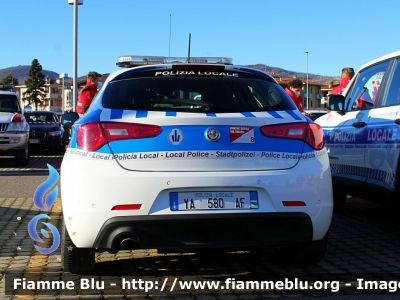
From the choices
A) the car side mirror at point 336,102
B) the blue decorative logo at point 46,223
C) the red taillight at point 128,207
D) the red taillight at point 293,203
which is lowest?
the blue decorative logo at point 46,223

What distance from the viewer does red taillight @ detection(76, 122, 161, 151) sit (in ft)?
14.8

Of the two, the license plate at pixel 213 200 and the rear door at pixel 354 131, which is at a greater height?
the rear door at pixel 354 131

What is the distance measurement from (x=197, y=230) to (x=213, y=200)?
226 millimetres

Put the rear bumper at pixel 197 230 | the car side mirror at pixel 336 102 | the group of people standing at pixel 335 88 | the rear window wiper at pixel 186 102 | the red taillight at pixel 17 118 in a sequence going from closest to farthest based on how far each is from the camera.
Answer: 1. the rear bumper at pixel 197 230
2. the rear window wiper at pixel 186 102
3. the car side mirror at pixel 336 102
4. the group of people standing at pixel 335 88
5. the red taillight at pixel 17 118

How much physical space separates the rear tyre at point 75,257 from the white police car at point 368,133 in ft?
9.41

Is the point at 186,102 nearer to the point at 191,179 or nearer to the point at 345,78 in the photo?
the point at 191,179

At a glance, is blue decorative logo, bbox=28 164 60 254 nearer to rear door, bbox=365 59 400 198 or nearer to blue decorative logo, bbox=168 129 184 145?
blue decorative logo, bbox=168 129 184 145

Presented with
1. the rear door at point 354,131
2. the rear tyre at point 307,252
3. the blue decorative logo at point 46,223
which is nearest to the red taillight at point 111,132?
the rear tyre at point 307,252

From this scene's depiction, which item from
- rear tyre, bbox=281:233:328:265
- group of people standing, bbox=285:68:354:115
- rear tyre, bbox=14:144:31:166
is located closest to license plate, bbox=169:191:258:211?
rear tyre, bbox=281:233:328:265

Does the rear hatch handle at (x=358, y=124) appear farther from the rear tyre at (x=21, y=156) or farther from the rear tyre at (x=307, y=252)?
the rear tyre at (x=21, y=156)

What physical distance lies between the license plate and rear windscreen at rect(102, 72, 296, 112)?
629 mm

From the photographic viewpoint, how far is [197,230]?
14.6ft

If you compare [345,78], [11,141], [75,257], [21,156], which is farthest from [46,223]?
[21,156]

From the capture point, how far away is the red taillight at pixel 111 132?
451 cm
